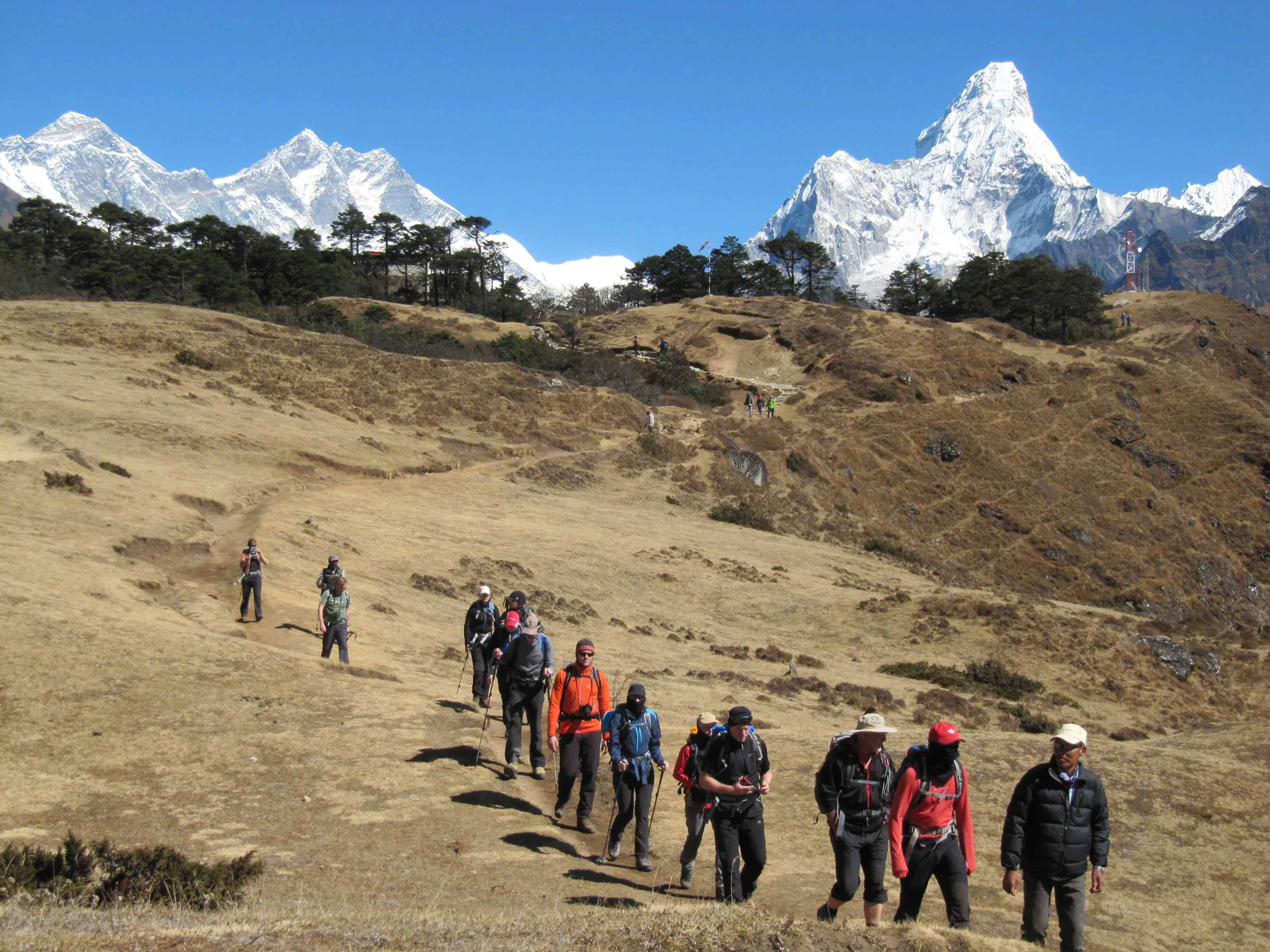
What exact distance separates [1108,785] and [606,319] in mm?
73608

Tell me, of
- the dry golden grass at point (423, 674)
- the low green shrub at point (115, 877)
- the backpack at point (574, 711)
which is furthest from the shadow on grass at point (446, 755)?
the low green shrub at point (115, 877)

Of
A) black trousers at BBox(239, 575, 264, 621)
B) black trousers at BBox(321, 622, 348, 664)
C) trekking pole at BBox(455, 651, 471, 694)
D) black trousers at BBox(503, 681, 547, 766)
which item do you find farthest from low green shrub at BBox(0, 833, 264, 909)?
black trousers at BBox(239, 575, 264, 621)

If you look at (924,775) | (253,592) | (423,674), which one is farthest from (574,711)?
(253,592)

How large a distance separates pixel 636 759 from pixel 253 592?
34.8 feet

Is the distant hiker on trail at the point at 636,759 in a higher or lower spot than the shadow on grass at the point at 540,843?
higher

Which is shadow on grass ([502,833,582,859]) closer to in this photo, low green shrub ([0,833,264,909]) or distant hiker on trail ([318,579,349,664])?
low green shrub ([0,833,264,909])

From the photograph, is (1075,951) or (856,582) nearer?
(1075,951)

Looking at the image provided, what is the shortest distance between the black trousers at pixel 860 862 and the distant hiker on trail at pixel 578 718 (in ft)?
9.75

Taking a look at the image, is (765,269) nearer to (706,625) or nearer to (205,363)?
(205,363)

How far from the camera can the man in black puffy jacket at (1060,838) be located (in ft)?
20.6

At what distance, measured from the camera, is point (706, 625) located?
24672 millimetres

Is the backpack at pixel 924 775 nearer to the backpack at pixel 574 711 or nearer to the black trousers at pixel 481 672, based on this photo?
the backpack at pixel 574 711

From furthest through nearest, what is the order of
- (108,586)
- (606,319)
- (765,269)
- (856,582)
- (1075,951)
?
(765,269)
(606,319)
(856,582)
(108,586)
(1075,951)

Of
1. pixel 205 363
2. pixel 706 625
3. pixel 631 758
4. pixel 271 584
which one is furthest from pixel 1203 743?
pixel 205 363
